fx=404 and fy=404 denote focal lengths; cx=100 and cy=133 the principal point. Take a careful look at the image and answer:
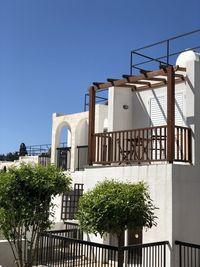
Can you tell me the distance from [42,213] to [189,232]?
426 cm

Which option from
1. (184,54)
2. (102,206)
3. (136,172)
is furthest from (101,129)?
(102,206)

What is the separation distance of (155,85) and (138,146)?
317cm

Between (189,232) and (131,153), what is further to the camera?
(131,153)

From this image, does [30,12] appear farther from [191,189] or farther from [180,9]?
[191,189]

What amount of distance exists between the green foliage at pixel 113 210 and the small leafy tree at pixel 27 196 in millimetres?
1700

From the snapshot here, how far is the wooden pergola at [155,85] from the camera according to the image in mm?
11812

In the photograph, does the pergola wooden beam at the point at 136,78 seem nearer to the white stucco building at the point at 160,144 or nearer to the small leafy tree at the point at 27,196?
the white stucco building at the point at 160,144

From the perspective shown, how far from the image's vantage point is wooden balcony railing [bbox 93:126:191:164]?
12.5 m

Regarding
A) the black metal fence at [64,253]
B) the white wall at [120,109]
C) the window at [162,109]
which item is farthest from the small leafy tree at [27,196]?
the window at [162,109]

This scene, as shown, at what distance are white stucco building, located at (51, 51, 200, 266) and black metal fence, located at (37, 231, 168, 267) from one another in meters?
0.50

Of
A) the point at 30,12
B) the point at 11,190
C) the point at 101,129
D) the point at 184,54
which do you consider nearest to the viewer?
the point at 11,190

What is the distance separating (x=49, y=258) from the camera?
1209 centimetres

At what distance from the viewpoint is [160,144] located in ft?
41.4

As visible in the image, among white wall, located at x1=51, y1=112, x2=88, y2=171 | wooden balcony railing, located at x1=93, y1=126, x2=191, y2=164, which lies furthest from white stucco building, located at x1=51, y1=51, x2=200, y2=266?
white wall, located at x1=51, y1=112, x2=88, y2=171
